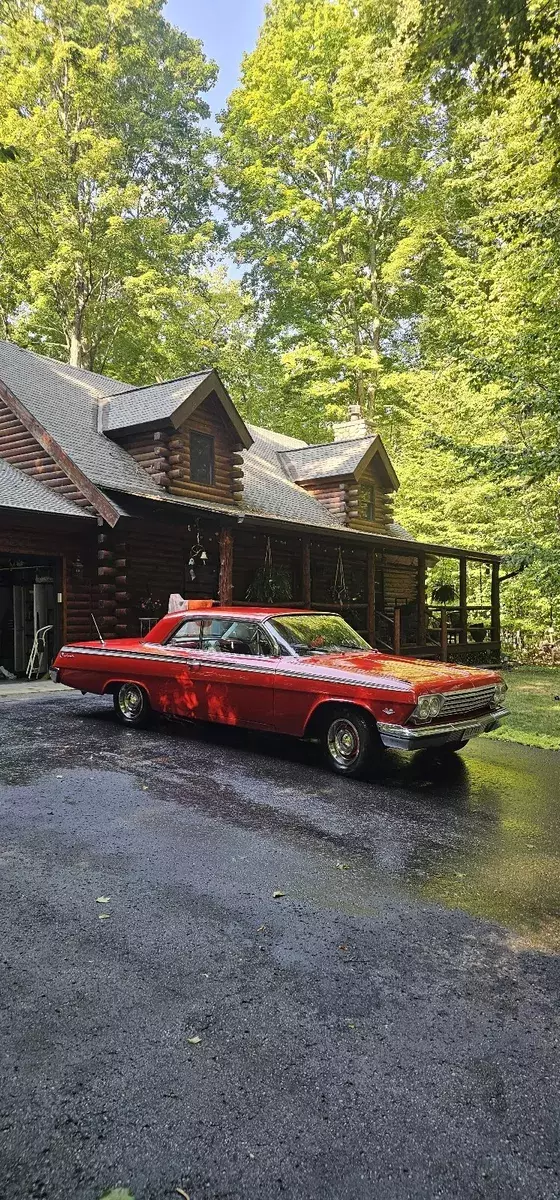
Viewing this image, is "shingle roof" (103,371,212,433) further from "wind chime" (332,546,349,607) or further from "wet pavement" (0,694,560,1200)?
"wet pavement" (0,694,560,1200)

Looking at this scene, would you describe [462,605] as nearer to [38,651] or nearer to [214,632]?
[38,651]

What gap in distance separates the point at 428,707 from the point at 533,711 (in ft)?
18.1

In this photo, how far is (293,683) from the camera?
21.6 feet

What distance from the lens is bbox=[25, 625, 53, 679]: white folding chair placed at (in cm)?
1367

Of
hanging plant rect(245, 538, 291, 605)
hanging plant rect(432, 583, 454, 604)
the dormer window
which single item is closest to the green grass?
hanging plant rect(245, 538, 291, 605)

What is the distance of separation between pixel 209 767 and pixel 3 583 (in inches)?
408

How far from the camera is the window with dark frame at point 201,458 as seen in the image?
16438 mm

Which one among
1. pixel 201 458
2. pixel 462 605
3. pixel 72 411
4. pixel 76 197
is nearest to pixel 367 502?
pixel 462 605

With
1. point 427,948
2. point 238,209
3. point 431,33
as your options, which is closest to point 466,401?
point 431,33

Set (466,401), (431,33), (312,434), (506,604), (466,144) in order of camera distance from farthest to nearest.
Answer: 1. (312,434)
2. (466,144)
3. (506,604)
4. (466,401)
5. (431,33)

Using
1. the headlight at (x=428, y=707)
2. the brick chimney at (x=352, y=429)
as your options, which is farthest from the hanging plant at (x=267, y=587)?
the headlight at (x=428, y=707)

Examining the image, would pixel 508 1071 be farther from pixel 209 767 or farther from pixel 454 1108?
pixel 209 767

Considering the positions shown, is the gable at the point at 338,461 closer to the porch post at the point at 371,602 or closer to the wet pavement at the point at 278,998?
the porch post at the point at 371,602

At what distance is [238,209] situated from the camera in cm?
3681
